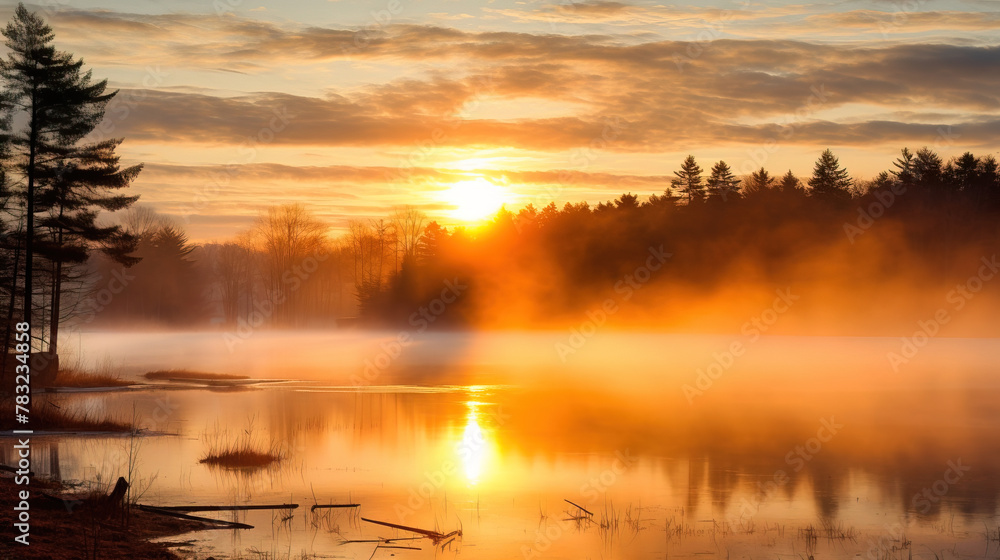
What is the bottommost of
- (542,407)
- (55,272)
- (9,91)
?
(542,407)

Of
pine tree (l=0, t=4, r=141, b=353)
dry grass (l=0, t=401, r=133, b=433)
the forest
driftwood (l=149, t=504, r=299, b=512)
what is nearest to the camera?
Result: driftwood (l=149, t=504, r=299, b=512)

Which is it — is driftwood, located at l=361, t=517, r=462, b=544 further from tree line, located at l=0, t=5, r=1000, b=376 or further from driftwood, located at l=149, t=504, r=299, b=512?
tree line, located at l=0, t=5, r=1000, b=376

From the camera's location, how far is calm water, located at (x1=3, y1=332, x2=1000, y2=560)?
1714 centimetres

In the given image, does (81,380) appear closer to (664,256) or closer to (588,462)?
(588,462)

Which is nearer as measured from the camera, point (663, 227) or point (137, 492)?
point (137, 492)

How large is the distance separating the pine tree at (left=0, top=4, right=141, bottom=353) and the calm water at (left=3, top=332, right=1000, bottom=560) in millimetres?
7583

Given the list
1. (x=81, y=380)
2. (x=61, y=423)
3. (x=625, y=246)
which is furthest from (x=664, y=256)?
(x=61, y=423)

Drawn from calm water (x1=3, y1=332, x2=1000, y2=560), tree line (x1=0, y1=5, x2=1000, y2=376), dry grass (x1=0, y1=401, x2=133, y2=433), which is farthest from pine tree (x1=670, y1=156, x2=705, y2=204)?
dry grass (x1=0, y1=401, x2=133, y2=433)

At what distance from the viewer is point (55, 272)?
45719 mm

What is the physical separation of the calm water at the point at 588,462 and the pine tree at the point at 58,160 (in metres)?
7.58

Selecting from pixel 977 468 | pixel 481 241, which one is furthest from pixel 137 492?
pixel 481 241

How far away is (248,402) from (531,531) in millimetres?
29021

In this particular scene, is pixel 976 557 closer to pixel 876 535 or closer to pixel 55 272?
pixel 876 535

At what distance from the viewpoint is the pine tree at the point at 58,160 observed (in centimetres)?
3828
